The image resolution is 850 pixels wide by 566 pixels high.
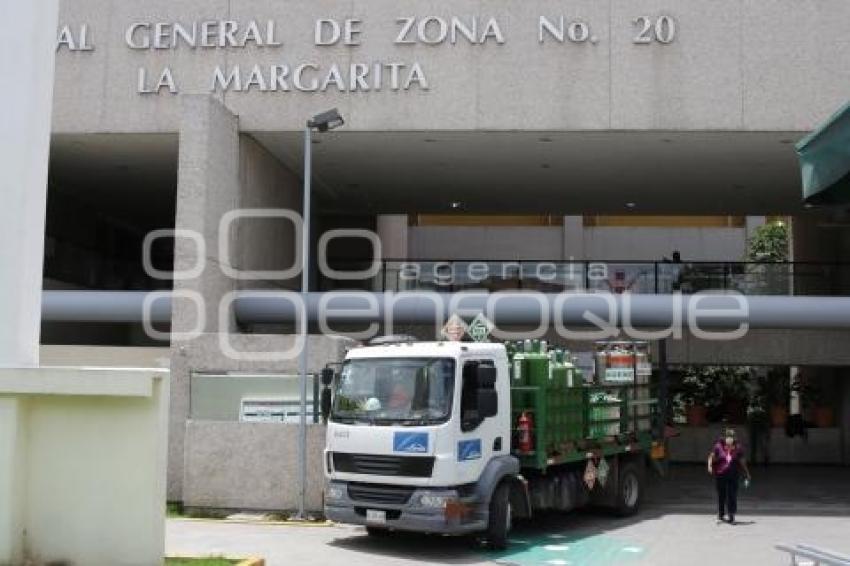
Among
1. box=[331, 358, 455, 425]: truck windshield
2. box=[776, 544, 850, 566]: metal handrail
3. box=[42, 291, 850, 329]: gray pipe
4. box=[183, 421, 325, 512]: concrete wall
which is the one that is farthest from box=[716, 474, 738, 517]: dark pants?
box=[776, 544, 850, 566]: metal handrail

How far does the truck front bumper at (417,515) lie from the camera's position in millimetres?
12000

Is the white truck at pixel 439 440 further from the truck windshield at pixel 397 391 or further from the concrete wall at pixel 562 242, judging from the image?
the concrete wall at pixel 562 242

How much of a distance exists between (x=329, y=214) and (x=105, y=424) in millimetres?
20981

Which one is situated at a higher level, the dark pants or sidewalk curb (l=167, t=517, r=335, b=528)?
the dark pants

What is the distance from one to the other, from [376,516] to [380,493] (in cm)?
30

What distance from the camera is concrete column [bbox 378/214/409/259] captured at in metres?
32.1

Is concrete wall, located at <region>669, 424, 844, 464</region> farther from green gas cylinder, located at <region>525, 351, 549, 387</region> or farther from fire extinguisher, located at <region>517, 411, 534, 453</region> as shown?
fire extinguisher, located at <region>517, 411, 534, 453</region>

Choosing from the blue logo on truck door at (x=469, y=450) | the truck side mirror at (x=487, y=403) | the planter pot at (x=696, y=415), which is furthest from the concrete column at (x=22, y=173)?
the planter pot at (x=696, y=415)

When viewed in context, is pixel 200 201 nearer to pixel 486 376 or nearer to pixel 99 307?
pixel 99 307

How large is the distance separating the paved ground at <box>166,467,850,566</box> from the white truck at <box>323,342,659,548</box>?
0.52 meters

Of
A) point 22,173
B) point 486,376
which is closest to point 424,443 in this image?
point 486,376

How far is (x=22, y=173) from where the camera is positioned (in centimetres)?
918

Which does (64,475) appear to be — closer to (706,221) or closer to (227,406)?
(227,406)

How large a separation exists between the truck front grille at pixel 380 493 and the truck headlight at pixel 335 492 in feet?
0.44
